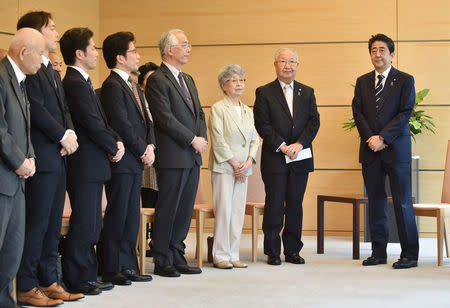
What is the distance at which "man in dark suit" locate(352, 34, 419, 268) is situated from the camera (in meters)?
5.24

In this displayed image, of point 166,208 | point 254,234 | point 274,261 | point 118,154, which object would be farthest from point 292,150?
point 118,154

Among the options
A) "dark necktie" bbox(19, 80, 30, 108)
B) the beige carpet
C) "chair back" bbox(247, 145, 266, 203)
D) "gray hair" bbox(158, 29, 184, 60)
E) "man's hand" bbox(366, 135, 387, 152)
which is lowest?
the beige carpet

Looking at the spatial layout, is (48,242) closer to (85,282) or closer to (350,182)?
(85,282)

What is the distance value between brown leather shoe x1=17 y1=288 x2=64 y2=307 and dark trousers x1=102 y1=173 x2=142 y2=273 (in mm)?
737

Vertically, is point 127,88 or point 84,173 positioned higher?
point 127,88

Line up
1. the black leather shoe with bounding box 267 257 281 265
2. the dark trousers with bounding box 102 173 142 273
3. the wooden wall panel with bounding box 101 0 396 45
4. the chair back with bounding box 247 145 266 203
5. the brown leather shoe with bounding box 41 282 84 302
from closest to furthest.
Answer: the brown leather shoe with bounding box 41 282 84 302
the dark trousers with bounding box 102 173 142 273
the black leather shoe with bounding box 267 257 281 265
the chair back with bounding box 247 145 266 203
the wooden wall panel with bounding box 101 0 396 45

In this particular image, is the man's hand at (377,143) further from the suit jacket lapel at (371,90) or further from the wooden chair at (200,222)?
the wooden chair at (200,222)

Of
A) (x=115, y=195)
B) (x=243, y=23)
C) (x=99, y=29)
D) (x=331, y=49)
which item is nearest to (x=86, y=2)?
(x=99, y=29)

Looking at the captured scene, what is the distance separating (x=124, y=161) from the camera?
427cm

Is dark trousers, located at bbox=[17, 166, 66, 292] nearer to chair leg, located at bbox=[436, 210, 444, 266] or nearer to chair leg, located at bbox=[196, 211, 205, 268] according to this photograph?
chair leg, located at bbox=[196, 211, 205, 268]

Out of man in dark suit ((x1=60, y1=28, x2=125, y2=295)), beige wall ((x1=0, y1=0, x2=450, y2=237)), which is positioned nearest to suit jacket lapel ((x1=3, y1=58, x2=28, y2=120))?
man in dark suit ((x1=60, y1=28, x2=125, y2=295))

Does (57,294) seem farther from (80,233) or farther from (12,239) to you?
(12,239)

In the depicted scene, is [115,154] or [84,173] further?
[115,154]

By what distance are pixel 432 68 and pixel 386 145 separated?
2499 millimetres
